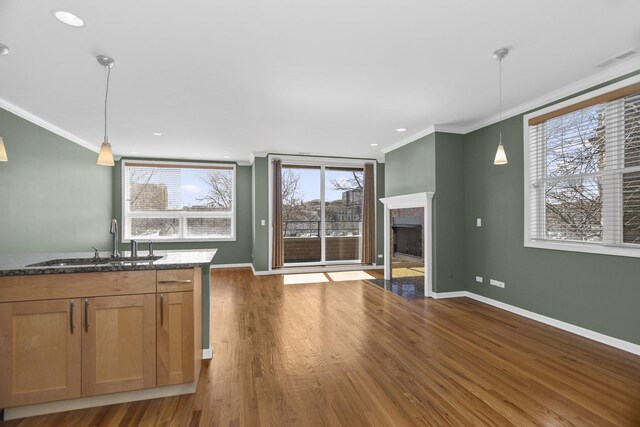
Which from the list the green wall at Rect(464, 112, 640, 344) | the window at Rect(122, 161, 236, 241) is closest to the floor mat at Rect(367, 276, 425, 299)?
the green wall at Rect(464, 112, 640, 344)

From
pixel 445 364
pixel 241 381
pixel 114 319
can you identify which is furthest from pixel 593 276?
pixel 114 319

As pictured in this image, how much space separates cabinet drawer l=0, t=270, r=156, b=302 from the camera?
1.86 meters

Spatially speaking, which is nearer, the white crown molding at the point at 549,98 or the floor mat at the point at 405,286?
the white crown molding at the point at 549,98

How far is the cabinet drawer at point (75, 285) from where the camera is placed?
1858 millimetres

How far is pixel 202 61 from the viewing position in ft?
8.93

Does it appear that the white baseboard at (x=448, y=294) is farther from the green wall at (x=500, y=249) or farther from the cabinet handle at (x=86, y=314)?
the cabinet handle at (x=86, y=314)

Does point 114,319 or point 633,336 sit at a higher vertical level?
point 114,319

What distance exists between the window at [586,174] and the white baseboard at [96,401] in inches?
162

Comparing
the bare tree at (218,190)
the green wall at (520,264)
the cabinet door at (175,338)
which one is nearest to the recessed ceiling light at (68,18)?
the cabinet door at (175,338)

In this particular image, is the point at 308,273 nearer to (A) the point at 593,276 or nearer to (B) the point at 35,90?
(A) the point at 593,276

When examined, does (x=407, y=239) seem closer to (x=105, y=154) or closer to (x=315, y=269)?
(x=315, y=269)

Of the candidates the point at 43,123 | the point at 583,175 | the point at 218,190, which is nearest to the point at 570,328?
the point at 583,175

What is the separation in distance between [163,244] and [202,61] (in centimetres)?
540

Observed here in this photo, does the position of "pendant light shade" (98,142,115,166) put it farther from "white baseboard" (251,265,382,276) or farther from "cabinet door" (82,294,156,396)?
"white baseboard" (251,265,382,276)
